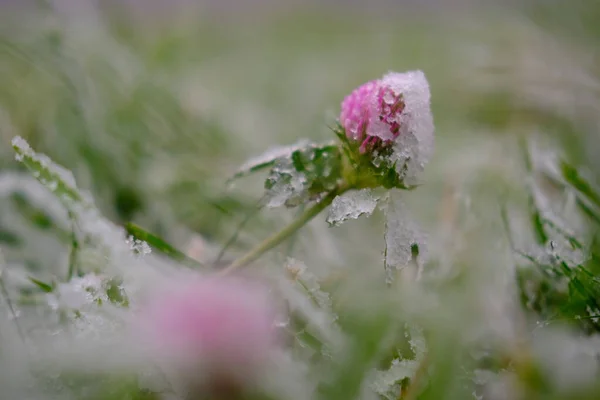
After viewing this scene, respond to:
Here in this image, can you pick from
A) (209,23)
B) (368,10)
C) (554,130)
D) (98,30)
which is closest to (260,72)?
(209,23)

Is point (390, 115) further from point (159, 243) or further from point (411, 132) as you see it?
point (159, 243)

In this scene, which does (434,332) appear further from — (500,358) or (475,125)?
(475,125)

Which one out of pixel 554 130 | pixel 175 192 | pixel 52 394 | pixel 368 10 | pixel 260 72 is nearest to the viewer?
pixel 52 394

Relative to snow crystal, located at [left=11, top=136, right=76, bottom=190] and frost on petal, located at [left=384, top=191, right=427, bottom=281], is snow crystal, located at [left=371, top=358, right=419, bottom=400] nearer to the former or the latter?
frost on petal, located at [left=384, top=191, right=427, bottom=281]

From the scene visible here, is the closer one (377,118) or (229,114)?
(377,118)

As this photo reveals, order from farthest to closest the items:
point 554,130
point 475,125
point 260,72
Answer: point 260,72, point 475,125, point 554,130

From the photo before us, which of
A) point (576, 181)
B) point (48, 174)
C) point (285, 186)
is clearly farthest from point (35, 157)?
point (576, 181)

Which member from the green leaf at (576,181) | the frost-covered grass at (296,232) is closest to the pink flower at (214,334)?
the frost-covered grass at (296,232)

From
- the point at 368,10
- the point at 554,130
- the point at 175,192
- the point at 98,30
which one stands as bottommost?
the point at 175,192
